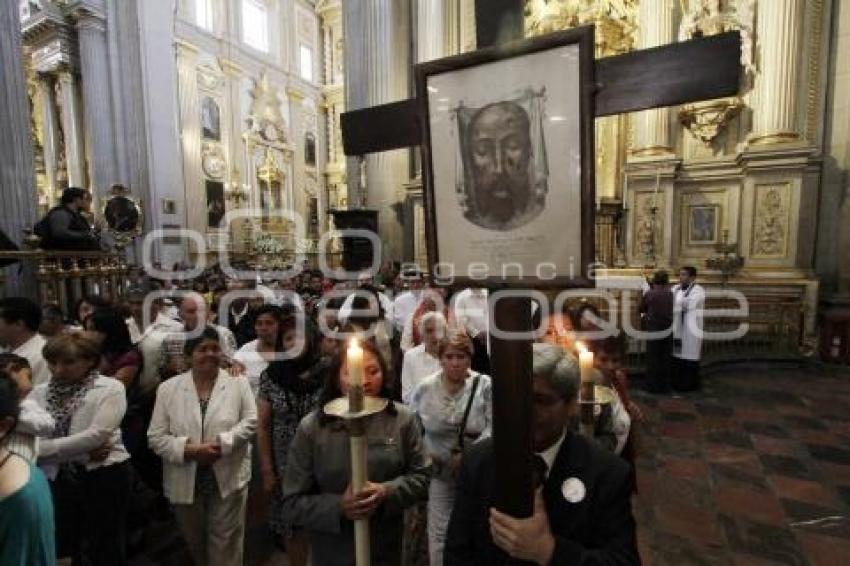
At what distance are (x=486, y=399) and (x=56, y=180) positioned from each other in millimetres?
22448

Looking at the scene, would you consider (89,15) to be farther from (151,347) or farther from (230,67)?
(151,347)

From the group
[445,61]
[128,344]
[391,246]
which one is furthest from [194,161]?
[445,61]

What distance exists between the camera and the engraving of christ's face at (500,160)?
108 centimetres

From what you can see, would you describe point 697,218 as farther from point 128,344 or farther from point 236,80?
point 236,80

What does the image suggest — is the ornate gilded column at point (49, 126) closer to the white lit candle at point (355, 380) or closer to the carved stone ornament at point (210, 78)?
the carved stone ornament at point (210, 78)

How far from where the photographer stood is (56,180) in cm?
1838

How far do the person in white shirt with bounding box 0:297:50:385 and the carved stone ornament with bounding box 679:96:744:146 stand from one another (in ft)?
33.7

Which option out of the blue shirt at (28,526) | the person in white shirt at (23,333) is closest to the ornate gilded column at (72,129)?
the person in white shirt at (23,333)

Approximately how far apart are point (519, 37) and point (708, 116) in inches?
390

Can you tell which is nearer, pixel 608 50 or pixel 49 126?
pixel 608 50

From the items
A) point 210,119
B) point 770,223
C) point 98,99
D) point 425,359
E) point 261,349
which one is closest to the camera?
point 425,359

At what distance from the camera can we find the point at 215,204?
2062cm

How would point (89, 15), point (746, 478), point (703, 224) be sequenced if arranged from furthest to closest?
point (89, 15) < point (703, 224) < point (746, 478)

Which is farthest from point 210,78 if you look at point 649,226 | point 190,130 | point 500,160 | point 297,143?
point 500,160
